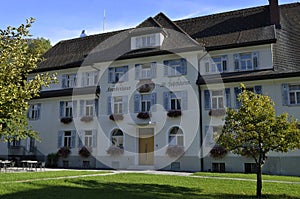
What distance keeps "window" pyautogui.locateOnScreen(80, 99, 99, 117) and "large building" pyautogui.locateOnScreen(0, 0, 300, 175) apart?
0.27 feet

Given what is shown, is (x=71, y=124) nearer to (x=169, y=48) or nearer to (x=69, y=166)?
(x=69, y=166)

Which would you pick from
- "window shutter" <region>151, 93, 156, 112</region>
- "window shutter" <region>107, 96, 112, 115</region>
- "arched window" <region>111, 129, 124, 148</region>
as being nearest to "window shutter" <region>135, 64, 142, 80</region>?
"window shutter" <region>151, 93, 156, 112</region>

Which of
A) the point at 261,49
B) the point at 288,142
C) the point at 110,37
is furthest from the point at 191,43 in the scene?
the point at 288,142

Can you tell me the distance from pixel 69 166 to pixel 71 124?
334cm

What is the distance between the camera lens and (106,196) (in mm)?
10133

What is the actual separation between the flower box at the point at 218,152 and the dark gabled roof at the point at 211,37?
198 inches

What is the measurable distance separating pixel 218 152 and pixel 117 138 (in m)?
7.66

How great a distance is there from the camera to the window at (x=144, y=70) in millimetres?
23395

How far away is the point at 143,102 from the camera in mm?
23328

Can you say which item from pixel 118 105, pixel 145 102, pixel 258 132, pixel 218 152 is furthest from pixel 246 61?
pixel 258 132

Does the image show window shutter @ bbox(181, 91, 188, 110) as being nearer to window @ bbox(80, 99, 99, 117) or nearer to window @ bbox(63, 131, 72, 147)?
window @ bbox(80, 99, 99, 117)

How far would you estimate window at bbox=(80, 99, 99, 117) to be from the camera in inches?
984

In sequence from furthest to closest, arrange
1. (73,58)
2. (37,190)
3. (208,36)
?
(73,58)
(208,36)
(37,190)

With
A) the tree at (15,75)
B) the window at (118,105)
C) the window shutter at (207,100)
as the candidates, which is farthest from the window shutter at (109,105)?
the tree at (15,75)
